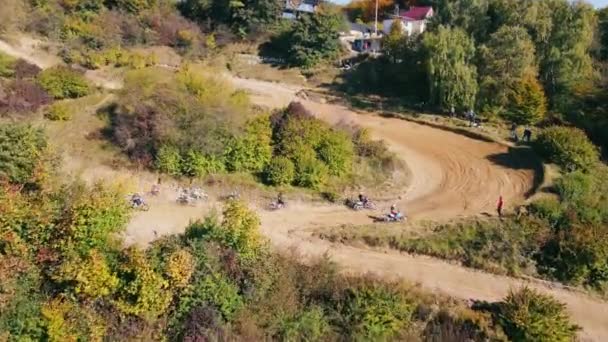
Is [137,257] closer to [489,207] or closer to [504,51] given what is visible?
[489,207]

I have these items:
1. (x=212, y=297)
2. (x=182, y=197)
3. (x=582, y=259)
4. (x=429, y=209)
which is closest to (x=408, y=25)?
(x=429, y=209)

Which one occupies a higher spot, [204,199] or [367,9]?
[367,9]

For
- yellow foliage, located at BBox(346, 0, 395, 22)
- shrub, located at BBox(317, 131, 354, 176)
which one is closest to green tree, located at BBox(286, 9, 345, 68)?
yellow foliage, located at BBox(346, 0, 395, 22)

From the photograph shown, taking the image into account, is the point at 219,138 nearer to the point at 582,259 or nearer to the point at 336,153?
the point at 336,153

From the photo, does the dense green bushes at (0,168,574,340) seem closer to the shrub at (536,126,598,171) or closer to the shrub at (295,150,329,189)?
the shrub at (295,150,329,189)

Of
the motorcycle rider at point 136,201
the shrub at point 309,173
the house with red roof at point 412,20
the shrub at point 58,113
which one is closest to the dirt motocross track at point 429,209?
the motorcycle rider at point 136,201

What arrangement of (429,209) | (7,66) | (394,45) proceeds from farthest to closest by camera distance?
(394,45) < (7,66) < (429,209)

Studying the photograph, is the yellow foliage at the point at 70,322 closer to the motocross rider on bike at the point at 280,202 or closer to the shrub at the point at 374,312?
the shrub at the point at 374,312
